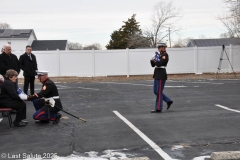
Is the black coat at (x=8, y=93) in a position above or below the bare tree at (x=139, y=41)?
below

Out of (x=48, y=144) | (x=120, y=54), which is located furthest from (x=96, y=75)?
(x=48, y=144)

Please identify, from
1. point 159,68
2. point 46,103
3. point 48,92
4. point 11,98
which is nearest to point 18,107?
point 11,98

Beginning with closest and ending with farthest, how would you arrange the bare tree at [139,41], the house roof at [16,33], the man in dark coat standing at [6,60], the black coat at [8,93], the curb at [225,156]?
1. the curb at [225,156]
2. the black coat at [8,93]
3. the man in dark coat standing at [6,60]
4. the bare tree at [139,41]
5. the house roof at [16,33]

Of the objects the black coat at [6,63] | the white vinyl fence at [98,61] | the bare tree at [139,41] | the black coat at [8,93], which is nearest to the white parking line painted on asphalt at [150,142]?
the black coat at [8,93]

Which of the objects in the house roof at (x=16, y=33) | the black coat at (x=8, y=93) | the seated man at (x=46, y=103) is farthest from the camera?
the house roof at (x=16, y=33)

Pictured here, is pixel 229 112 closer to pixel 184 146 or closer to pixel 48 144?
pixel 184 146

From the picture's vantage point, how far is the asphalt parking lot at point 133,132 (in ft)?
19.2

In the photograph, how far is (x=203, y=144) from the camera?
6.16 m

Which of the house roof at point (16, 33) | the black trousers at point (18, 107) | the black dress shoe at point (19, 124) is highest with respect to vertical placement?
the house roof at point (16, 33)

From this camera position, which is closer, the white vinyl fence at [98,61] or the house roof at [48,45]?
the white vinyl fence at [98,61]

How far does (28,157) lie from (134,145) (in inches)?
70.1

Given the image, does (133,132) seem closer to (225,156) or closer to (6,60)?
(225,156)

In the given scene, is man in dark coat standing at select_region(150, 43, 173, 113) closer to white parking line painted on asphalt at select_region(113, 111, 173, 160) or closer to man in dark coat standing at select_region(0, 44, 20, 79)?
white parking line painted on asphalt at select_region(113, 111, 173, 160)

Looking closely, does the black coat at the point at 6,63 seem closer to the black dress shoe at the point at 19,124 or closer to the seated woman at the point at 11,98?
the seated woman at the point at 11,98
